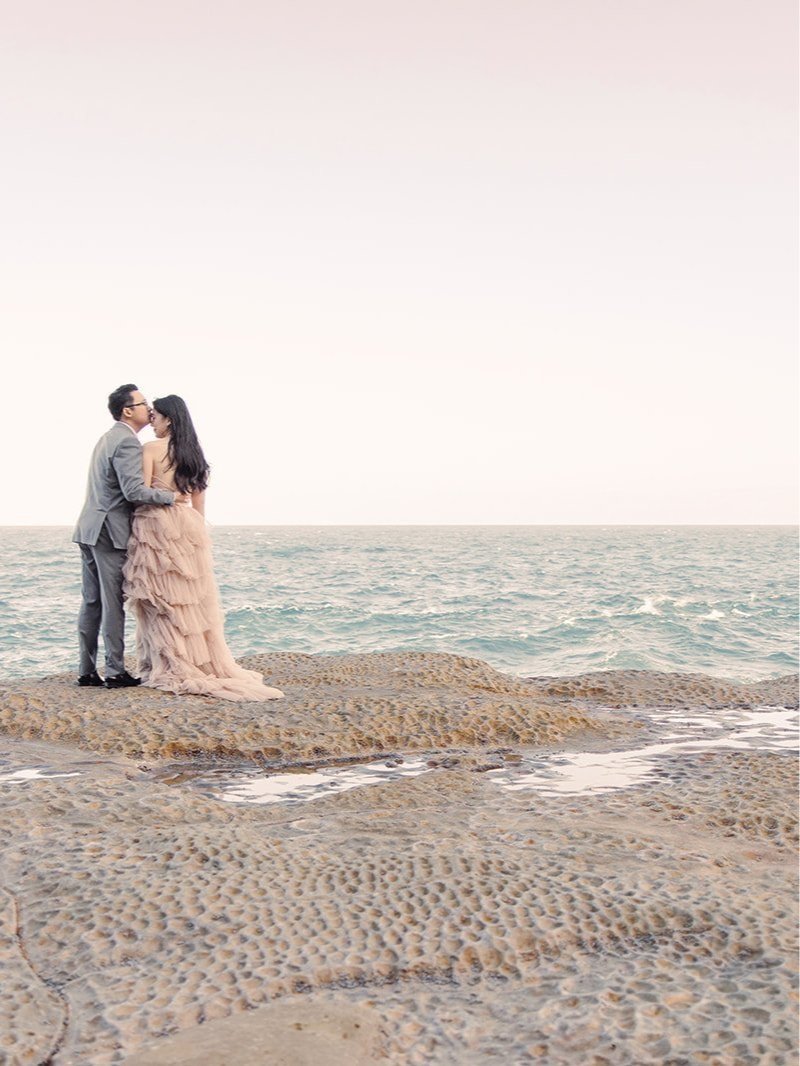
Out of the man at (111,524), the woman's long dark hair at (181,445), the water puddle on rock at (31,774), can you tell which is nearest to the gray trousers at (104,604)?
the man at (111,524)

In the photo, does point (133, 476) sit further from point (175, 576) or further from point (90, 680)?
point (90, 680)

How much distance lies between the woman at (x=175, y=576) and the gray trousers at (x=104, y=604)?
128 millimetres

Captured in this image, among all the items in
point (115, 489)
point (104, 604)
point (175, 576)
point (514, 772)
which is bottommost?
point (514, 772)

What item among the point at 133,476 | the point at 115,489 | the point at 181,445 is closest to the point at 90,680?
the point at 115,489

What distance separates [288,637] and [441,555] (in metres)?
32.4

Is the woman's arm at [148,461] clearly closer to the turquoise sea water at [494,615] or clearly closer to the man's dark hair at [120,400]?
the man's dark hair at [120,400]

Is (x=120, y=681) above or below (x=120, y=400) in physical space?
below

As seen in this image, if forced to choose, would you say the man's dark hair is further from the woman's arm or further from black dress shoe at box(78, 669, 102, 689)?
black dress shoe at box(78, 669, 102, 689)

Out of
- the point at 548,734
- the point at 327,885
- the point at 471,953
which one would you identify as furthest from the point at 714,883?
the point at 548,734

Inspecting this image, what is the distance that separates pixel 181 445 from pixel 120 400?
530 mm

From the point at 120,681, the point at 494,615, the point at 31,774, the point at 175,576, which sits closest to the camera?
the point at 31,774

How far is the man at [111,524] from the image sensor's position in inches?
271

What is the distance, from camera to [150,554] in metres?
6.90

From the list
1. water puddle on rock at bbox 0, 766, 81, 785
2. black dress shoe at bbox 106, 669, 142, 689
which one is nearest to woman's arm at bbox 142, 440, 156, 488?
black dress shoe at bbox 106, 669, 142, 689
